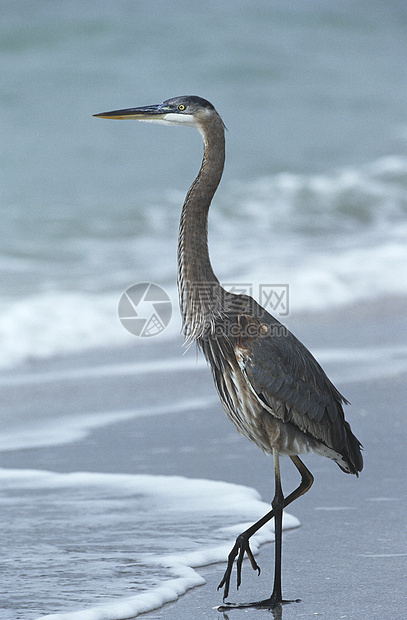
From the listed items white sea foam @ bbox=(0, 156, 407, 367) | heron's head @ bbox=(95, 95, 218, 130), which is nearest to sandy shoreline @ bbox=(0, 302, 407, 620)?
white sea foam @ bbox=(0, 156, 407, 367)

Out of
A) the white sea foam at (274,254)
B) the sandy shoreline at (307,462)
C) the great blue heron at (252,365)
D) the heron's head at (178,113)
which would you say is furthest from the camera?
the white sea foam at (274,254)

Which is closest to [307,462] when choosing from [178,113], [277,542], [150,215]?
[277,542]

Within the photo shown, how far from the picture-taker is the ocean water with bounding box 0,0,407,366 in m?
10.4

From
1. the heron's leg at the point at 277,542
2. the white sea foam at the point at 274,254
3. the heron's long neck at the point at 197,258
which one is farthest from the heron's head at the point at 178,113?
the white sea foam at the point at 274,254

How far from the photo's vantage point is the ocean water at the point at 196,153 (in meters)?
10.4

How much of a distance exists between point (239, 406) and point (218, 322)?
0.34m

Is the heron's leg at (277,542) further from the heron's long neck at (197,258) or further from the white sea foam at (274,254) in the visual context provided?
the white sea foam at (274,254)

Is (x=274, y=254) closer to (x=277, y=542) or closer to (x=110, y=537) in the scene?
(x=110, y=537)

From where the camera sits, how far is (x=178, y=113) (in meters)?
3.86

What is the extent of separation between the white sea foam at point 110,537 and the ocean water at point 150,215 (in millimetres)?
13

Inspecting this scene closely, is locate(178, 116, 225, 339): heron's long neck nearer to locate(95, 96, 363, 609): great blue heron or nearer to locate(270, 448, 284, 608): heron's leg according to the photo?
locate(95, 96, 363, 609): great blue heron

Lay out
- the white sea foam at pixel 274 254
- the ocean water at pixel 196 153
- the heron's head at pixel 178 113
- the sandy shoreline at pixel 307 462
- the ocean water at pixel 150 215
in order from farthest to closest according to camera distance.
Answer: the ocean water at pixel 196 153, the white sea foam at pixel 274 254, the ocean water at pixel 150 215, the heron's head at pixel 178 113, the sandy shoreline at pixel 307 462

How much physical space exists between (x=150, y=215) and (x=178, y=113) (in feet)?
33.6

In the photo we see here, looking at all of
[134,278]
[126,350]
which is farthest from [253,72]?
[126,350]
